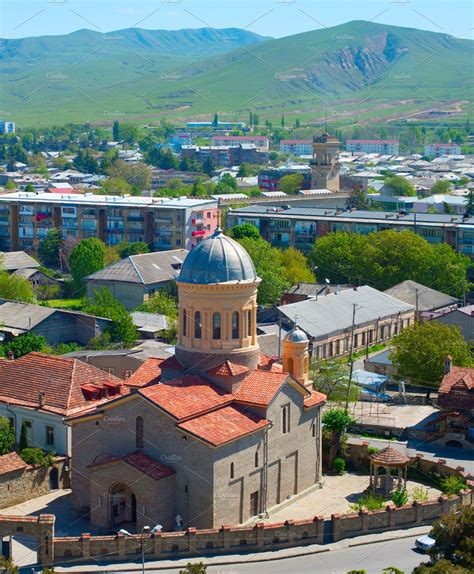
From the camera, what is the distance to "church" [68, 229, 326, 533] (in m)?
39.7

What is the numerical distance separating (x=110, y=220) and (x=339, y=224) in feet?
71.7

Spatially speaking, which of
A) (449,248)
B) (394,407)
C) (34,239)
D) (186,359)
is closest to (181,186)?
(34,239)

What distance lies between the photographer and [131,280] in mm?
83125

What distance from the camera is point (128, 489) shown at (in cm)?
4038

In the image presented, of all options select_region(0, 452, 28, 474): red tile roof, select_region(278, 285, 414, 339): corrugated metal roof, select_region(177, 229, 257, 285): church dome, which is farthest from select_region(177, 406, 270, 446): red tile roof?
select_region(278, 285, 414, 339): corrugated metal roof

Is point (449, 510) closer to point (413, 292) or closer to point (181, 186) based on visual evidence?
point (413, 292)

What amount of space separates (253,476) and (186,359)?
5.42 metres

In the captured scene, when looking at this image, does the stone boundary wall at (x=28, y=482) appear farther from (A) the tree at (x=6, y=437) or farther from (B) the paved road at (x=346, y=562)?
(B) the paved road at (x=346, y=562)

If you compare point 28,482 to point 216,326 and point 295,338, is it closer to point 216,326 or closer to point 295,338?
point 216,326

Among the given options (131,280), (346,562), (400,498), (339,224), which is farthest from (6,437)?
(339,224)

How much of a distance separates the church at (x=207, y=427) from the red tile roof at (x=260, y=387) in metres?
0.05

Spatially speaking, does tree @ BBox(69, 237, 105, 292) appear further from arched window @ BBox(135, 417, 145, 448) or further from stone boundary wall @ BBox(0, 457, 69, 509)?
arched window @ BBox(135, 417, 145, 448)

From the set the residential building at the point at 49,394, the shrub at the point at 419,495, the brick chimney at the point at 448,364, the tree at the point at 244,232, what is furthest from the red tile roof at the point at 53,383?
the tree at the point at 244,232

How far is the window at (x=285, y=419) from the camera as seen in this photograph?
4338cm
